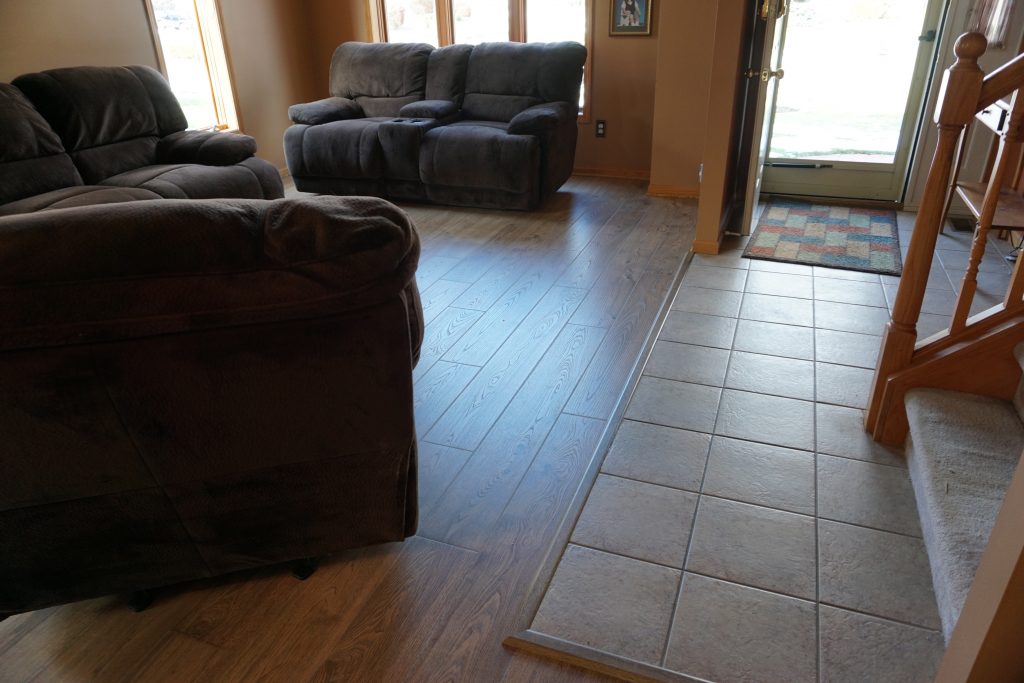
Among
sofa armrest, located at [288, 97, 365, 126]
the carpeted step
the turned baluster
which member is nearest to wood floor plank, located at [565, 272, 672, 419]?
the carpeted step

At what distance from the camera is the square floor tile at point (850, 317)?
2.77 meters

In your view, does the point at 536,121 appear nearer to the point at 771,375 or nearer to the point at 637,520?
the point at 771,375

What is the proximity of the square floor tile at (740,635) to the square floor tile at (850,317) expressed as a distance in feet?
5.23

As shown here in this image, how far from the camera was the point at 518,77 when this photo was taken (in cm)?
477

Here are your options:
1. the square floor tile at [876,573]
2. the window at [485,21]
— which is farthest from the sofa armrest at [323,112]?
the square floor tile at [876,573]

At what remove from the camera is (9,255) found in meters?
1.09

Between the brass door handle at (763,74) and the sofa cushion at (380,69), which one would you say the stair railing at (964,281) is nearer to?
the brass door handle at (763,74)

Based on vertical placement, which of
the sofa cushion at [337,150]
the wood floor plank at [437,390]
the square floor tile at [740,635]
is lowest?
the wood floor plank at [437,390]

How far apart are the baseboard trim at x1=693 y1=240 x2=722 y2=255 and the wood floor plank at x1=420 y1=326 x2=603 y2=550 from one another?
1229 millimetres

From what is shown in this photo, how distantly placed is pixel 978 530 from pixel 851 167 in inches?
141

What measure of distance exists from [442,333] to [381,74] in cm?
310

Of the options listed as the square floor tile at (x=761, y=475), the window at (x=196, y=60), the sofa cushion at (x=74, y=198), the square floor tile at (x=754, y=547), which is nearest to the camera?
the square floor tile at (x=754, y=547)

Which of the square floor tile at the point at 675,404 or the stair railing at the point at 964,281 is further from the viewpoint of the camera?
the square floor tile at the point at 675,404

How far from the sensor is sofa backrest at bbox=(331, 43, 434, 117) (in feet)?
16.6
